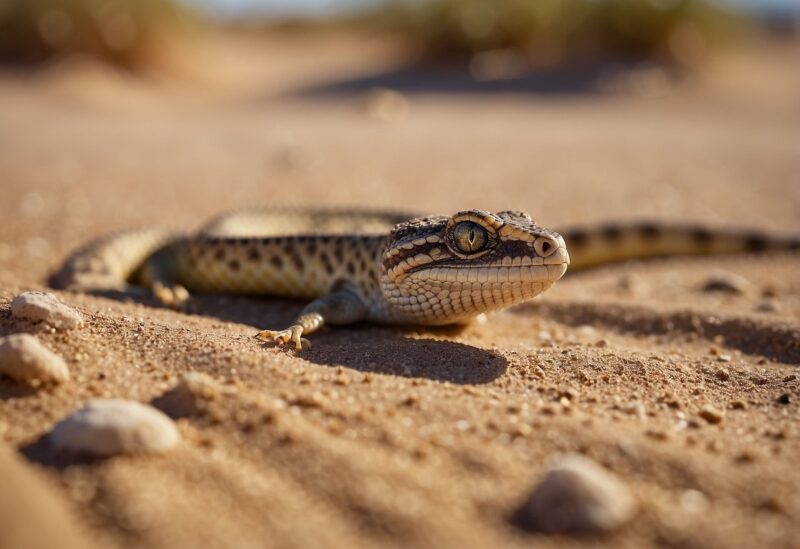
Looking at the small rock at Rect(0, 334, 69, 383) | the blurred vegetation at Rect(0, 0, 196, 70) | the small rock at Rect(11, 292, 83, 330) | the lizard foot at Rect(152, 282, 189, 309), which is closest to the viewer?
the small rock at Rect(0, 334, 69, 383)

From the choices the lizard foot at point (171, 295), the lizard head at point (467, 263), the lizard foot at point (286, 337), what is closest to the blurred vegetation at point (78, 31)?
the lizard foot at point (171, 295)

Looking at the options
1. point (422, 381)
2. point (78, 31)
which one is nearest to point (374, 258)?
point (422, 381)

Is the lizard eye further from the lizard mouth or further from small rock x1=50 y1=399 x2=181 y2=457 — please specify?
small rock x1=50 y1=399 x2=181 y2=457

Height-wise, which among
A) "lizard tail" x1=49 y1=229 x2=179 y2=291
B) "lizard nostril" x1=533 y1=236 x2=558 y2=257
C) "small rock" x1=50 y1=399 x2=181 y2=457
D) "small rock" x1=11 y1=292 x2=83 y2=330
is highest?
"lizard nostril" x1=533 y1=236 x2=558 y2=257

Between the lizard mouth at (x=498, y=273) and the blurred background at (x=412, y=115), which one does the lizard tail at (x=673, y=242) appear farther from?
the lizard mouth at (x=498, y=273)

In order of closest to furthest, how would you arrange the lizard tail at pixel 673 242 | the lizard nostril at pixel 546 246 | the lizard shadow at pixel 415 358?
1. the lizard shadow at pixel 415 358
2. the lizard nostril at pixel 546 246
3. the lizard tail at pixel 673 242

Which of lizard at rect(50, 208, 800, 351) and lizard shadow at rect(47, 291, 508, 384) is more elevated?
lizard at rect(50, 208, 800, 351)

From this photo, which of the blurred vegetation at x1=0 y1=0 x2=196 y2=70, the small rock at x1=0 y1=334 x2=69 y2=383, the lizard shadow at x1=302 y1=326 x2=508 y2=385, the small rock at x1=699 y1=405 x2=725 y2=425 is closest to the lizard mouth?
the lizard shadow at x1=302 y1=326 x2=508 y2=385
